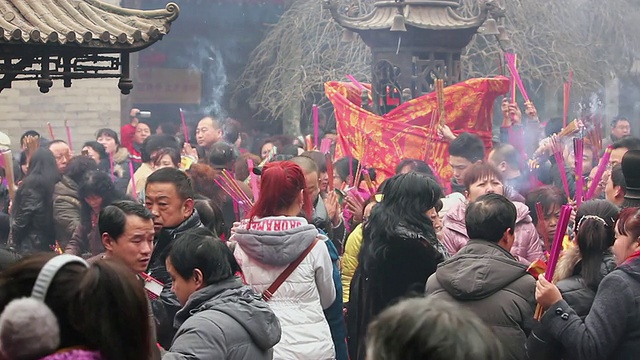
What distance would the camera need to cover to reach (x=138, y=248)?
4.38 meters

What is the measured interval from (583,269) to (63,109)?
16.0 metres

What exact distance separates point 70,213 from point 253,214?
306cm

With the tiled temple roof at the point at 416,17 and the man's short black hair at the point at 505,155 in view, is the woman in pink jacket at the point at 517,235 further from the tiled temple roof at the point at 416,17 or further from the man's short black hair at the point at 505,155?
the tiled temple roof at the point at 416,17

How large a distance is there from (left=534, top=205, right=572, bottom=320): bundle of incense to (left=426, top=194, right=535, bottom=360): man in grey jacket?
0.15m

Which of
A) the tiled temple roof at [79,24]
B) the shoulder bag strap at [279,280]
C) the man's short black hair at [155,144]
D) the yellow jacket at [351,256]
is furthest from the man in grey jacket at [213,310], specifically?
the man's short black hair at [155,144]

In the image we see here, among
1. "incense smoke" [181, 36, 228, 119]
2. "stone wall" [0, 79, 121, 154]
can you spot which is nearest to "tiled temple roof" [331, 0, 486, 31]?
"stone wall" [0, 79, 121, 154]

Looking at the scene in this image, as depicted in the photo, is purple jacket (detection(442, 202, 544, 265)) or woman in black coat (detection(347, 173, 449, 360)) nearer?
woman in black coat (detection(347, 173, 449, 360))

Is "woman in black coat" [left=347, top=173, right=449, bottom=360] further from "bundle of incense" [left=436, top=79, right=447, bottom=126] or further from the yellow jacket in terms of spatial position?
"bundle of incense" [left=436, top=79, right=447, bottom=126]

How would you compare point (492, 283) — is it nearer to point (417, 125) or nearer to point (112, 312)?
point (112, 312)

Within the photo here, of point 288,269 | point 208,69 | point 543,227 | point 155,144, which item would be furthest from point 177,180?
point 208,69

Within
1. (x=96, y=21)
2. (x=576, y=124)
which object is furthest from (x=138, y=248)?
(x=576, y=124)

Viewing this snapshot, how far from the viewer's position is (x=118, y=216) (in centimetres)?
438

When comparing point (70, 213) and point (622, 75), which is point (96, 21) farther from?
point (622, 75)

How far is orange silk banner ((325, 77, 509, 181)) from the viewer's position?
30.9 feet
